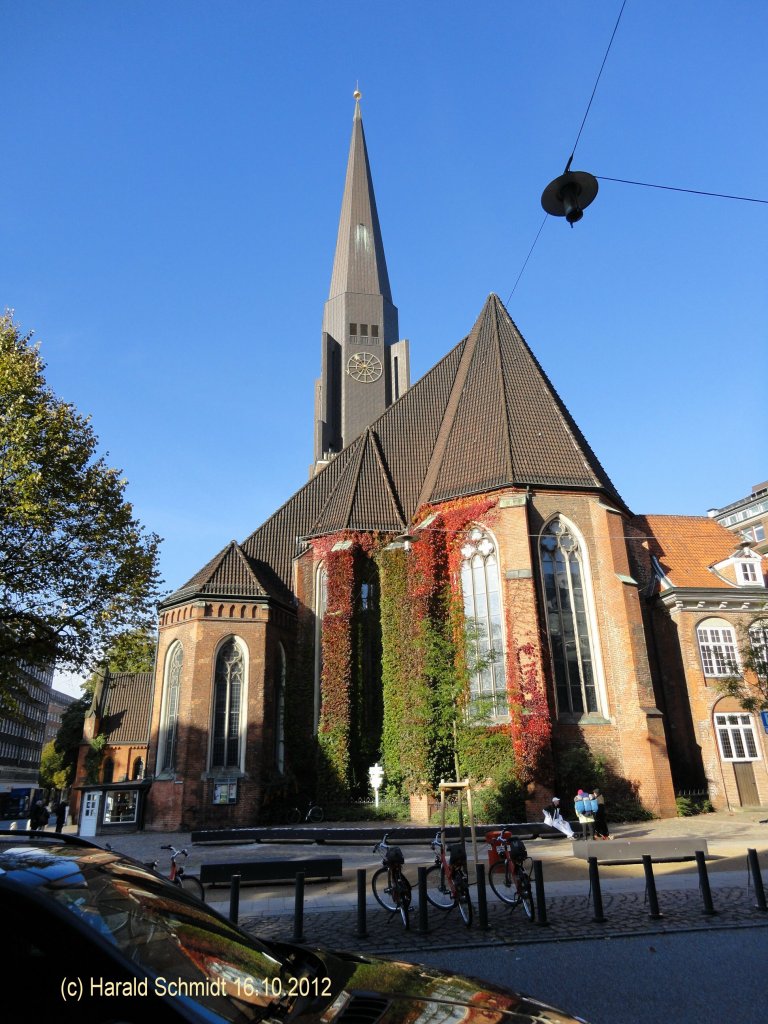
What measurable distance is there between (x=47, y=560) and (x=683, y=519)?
89.1 ft

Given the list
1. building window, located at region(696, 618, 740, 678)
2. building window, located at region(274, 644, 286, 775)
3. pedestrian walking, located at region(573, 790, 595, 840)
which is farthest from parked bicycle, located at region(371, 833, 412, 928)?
building window, located at region(696, 618, 740, 678)

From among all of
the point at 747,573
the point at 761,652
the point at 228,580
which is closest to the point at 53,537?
the point at 228,580

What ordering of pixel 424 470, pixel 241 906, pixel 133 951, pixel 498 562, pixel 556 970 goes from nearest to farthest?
pixel 133 951, pixel 556 970, pixel 241 906, pixel 498 562, pixel 424 470

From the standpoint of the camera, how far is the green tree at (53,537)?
16.6 meters

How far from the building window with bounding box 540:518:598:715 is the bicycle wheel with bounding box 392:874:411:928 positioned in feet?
45.3

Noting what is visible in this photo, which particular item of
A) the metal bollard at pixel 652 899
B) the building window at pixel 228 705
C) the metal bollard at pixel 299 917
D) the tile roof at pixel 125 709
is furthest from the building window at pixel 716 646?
the tile roof at pixel 125 709

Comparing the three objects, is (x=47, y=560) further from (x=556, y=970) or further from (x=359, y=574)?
(x=556, y=970)

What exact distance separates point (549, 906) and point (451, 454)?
18.5 metres

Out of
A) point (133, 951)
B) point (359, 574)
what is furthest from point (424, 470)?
point (133, 951)

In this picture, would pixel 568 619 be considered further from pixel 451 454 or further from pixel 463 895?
pixel 463 895

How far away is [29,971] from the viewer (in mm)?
2363

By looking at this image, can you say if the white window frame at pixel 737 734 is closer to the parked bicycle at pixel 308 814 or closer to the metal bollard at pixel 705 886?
the parked bicycle at pixel 308 814

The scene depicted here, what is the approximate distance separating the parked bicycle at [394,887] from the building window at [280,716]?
15763mm

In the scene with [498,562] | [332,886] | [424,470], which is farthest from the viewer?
[424,470]
